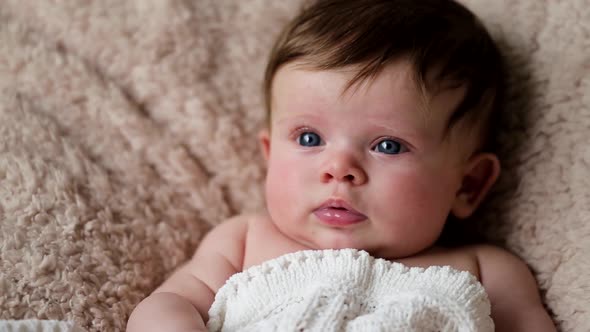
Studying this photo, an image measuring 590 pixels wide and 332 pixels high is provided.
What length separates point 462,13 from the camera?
1.54 meters

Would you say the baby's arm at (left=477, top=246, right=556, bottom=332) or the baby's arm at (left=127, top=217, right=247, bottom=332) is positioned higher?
the baby's arm at (left=127, top=217, right=247, bottom=332)

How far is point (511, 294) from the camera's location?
4.57 ft

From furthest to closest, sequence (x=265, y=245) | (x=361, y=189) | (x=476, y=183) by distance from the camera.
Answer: (x=476, y=183) → (x=265, y=245) → (x=361, y=189)

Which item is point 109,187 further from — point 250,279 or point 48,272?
point 250,279

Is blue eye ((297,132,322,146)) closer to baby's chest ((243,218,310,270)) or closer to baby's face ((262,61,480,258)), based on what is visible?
baby's face ((262,61,480,258))

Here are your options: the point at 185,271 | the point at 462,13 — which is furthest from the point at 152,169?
the point at 462,13

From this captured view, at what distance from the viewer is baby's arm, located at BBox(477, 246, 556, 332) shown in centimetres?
136

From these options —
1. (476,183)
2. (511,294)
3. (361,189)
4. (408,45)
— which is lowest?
(511,294)

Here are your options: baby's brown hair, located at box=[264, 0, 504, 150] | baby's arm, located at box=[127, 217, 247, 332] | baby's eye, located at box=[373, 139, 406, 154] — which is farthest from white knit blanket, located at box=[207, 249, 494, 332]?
baby's brown hair, located at box=[264, 0, 504, 150]

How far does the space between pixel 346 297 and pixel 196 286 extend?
1.07 feet

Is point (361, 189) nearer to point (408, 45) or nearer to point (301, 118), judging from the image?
point (301, 118)

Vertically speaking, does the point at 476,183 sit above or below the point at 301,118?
below

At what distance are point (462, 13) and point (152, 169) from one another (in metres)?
0.75

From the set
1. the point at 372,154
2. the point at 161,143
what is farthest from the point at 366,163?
the point at 161,143
